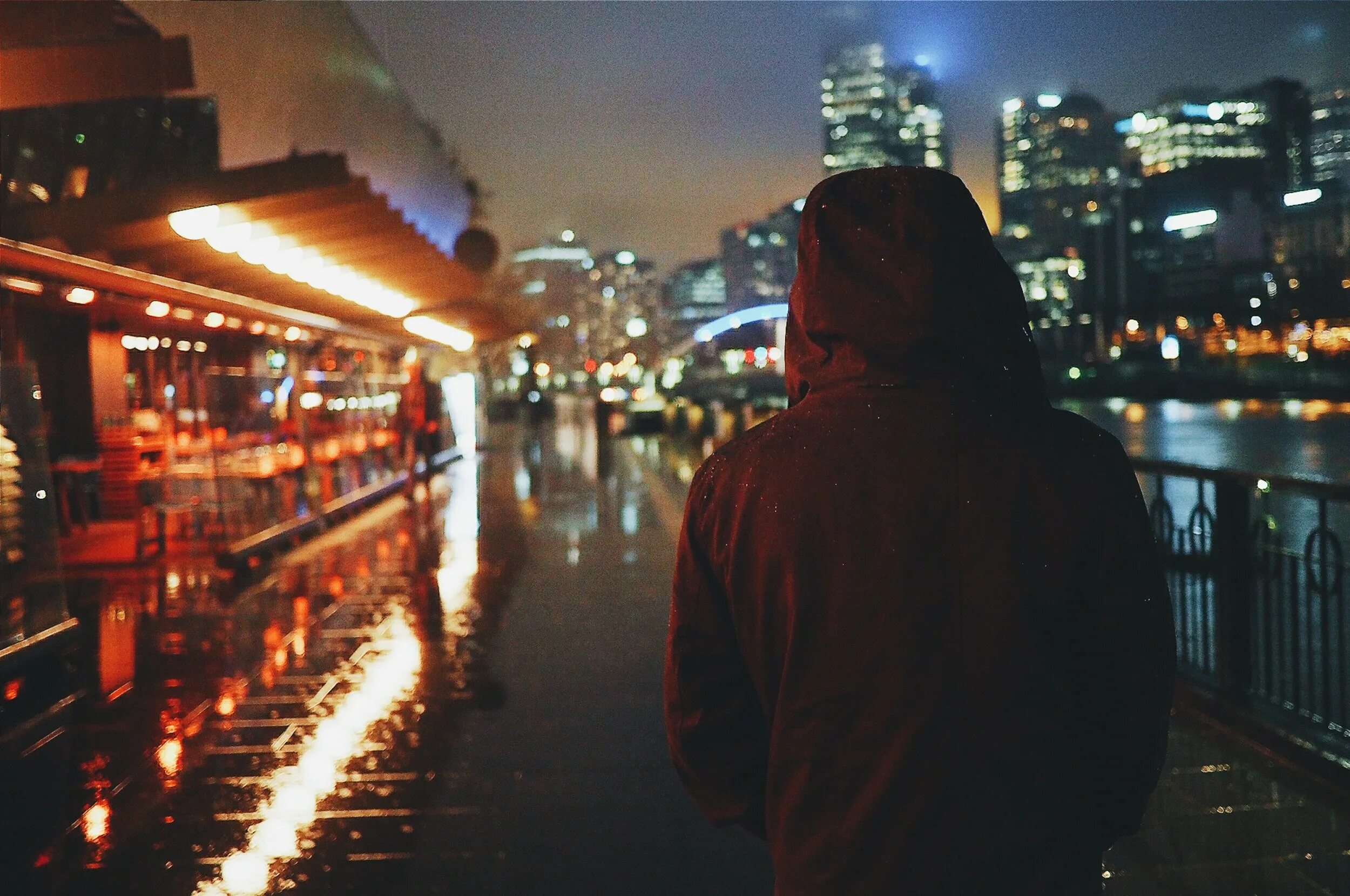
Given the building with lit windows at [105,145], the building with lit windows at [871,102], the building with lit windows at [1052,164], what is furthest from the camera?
the building with lit windows at [871,102]

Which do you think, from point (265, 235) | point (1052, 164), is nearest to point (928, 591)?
point (265, 235)

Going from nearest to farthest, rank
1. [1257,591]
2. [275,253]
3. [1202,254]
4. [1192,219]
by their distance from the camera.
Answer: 1. [1257,591]
2. [275,253]
3. [1192,219]
4. [1202,254]

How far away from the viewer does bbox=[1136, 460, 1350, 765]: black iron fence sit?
→ 4734 mm

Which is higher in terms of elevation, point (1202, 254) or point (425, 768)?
point (1202, 254)

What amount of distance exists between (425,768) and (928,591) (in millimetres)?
3856

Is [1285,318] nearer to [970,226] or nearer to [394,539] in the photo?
[394,539]

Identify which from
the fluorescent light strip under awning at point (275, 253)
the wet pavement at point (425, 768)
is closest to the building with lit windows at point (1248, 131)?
the fluorescent light strip under awning at point (275, 253)

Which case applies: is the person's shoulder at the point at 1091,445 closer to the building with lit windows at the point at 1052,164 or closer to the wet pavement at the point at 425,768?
the wet pavement at the point at 425,768

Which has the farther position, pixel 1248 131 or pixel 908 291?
pixel 1248 131

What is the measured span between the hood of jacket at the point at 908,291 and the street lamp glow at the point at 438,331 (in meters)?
18.4

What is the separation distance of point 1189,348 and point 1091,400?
9.85 meters

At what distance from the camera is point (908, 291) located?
1683 millimetres

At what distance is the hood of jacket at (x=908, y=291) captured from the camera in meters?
1.68

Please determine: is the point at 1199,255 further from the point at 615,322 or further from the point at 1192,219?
the point at 615,322
